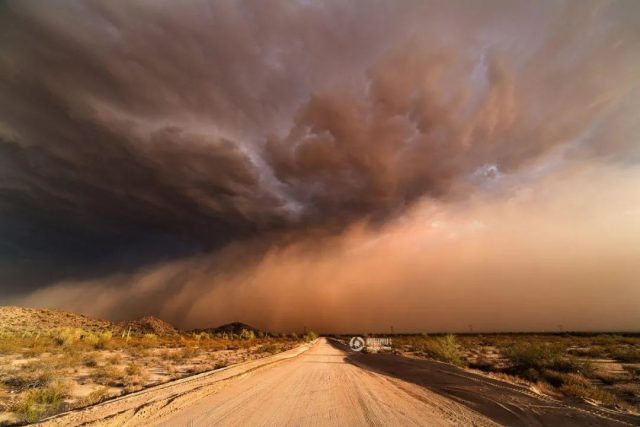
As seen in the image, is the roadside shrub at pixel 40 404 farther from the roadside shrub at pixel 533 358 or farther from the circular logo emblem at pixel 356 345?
the circular logo emblem at pixel 356 345

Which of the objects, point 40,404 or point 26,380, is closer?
point 40,404

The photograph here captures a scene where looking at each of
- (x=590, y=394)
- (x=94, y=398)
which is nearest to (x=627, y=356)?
(x=590, y=394)

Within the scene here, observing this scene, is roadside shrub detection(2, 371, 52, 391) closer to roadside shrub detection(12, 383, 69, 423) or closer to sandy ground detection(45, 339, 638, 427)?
roadside shrub detection(12, 383, 69, 423)

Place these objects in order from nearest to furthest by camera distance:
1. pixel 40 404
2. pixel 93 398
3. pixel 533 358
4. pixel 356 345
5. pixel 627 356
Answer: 1. pixel 40 404
2. pixel 93 398
3. pixel 533 358
4. pixel 627 356
5. pixel 356 345

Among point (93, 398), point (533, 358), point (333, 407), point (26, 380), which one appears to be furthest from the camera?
point (533, 358)

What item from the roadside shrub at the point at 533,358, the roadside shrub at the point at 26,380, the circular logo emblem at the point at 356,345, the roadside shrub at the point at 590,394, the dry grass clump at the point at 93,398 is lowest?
the roadside shrub at the point at 590,394

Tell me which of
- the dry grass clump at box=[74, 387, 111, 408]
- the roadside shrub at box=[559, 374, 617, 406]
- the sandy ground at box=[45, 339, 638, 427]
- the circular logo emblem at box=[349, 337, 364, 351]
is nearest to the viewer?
the sandy ground at box=[45, 339, 638, 427]

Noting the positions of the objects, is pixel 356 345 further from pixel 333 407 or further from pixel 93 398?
pixel 93 398

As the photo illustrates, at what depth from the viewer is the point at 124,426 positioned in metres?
8.30

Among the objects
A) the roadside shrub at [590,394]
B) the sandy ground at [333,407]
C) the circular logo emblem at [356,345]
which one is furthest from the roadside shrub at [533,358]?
the circular logo emblem at [356,345]

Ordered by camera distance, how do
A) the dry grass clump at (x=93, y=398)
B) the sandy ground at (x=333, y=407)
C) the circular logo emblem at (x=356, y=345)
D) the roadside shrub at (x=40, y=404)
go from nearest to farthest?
the sandy ground at (x=333, y=407)
the roadside shrub at (x=40, y=404)
the dry grass clump at (x=93, y=398)
the circular logo emblem at (x=356, y=345)

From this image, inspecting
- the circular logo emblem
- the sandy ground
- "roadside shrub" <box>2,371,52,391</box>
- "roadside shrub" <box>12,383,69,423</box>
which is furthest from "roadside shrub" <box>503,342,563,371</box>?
the circular logo emblem

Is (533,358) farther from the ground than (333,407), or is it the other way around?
(533,358)

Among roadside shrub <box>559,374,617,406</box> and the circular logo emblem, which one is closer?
roadside shrub <box>559,374,617,406</box>
